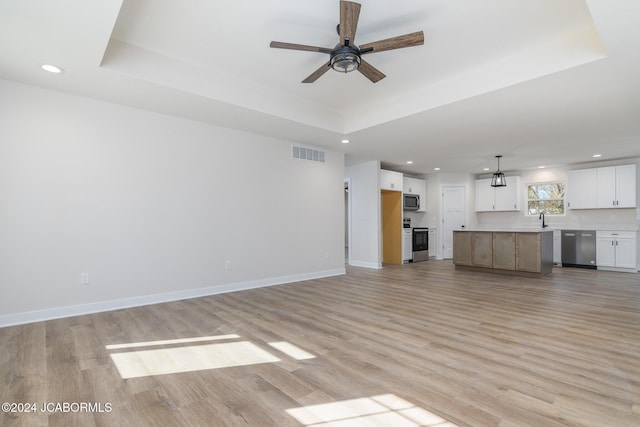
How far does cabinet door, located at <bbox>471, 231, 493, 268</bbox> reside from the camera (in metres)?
6.46

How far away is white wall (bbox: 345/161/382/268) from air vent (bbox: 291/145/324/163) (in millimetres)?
1618

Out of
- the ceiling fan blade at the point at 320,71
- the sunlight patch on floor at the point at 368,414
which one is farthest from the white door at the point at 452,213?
the sunlight patch on floor at the point at 368,414

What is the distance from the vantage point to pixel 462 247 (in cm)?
689

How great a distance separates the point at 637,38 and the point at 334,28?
248 centimetres

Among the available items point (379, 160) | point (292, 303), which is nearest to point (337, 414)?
point (292, 303)

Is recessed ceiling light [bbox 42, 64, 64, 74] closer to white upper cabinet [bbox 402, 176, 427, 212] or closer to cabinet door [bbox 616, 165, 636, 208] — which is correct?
white upper cabinet [bbox 402, 176, 427, 212]

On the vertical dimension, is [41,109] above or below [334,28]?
below

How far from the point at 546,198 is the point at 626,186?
5.14 ft

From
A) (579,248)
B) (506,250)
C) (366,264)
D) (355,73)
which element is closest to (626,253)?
(579,248)

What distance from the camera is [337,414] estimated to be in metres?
1.73

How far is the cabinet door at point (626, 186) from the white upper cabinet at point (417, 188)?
14.1 ft

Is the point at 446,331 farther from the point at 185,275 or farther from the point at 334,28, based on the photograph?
the point at 185,275

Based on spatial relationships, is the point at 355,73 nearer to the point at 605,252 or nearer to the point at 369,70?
the point at 369,70

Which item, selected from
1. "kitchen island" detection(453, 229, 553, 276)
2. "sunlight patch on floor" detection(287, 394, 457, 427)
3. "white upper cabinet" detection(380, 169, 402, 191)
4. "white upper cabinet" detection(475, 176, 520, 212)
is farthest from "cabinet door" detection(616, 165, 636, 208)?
"sunlight patch on floor" detection(287, 394, 457, 427)
